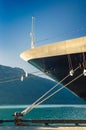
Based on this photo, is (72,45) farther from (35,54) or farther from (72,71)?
(35,54)

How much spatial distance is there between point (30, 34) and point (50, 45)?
3.25 meters

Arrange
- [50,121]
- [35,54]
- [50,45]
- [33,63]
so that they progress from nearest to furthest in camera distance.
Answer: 1. [50,121]
2. [50,45]
3. [35,54]
4. [33,63]

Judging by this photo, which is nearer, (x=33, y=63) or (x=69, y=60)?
(x=69, y=60)

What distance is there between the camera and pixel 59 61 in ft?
75.3

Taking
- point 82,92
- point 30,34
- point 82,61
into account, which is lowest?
point 82,92

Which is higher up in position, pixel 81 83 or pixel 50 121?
pixel 81 83

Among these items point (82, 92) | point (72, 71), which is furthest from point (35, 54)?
point (82, 92)

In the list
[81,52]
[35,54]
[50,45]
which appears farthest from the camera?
[35,54]

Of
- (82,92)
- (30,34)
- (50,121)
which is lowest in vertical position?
(50,121)

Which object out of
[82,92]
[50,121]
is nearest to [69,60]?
[82,92]

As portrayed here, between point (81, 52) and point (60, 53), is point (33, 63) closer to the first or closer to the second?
point (60, 53)

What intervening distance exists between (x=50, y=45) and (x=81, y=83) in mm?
3964

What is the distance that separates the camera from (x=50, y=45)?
2253 cm

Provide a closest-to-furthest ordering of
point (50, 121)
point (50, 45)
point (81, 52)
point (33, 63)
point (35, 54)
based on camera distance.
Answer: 1. point (50, 121)
2. point (81, 52)
3. point (50, 45)
4. point (35, 54)
5. point (33, 63)
